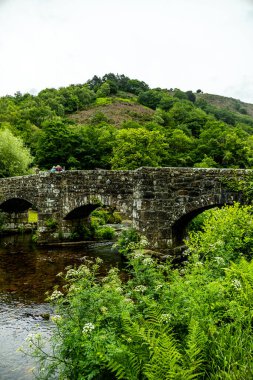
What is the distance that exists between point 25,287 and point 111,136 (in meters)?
Answer: 44.8

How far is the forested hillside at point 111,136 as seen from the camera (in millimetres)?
35562

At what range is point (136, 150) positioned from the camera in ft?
117

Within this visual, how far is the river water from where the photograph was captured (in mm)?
5863

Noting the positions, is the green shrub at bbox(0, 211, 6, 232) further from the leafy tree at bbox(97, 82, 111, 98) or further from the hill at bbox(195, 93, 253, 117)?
the hill at bbox(195, 93, 253, 117)

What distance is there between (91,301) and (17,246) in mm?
13391

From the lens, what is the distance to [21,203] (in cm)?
2136

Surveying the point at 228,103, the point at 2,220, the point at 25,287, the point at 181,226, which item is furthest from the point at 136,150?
the point at 228,103

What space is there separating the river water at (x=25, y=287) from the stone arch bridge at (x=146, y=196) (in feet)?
5.50

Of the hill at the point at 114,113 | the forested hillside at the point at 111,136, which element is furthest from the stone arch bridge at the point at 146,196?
the hill at the point at 114,113

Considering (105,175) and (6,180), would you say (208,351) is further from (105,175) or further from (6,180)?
(6,180)

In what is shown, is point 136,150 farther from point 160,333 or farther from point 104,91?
point 104,91

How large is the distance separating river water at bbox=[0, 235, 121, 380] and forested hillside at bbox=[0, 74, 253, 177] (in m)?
13.0

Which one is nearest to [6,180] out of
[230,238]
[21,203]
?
[21,203]

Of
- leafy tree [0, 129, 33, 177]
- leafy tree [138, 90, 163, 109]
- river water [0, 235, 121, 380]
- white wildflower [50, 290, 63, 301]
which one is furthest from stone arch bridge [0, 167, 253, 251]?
leafy tree [138, 90, 163, 109]
